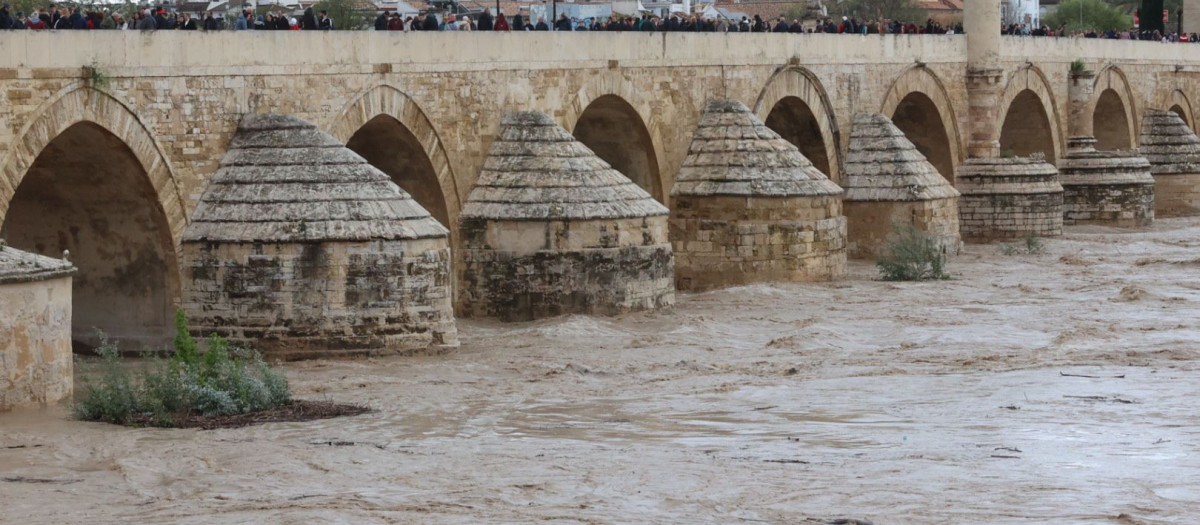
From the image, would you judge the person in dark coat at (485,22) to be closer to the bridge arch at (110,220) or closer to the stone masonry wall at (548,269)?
the stone masonry wall at (548,269)

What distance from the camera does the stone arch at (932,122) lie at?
27611 millimetres

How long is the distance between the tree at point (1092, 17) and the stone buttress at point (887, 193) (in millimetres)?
34715

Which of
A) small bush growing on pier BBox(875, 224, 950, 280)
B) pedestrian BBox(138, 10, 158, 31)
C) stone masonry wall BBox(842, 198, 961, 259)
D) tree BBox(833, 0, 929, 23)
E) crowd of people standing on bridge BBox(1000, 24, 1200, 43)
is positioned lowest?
small bush growing on pier BBox(875, 224, 950, 280)

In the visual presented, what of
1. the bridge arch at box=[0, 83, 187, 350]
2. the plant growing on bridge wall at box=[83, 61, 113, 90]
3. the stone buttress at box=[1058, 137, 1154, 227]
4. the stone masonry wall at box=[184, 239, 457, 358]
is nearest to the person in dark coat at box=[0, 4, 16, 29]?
the plant growing on bridge wall at box=[83, 61, 113, 90]

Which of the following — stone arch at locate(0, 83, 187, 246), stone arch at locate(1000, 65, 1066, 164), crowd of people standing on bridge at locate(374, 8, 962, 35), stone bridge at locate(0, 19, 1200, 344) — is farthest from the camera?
stone arch at locate(1000, 65, 1066, 164)

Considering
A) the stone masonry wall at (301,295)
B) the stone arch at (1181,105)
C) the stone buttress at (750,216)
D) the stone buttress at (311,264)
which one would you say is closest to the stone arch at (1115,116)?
the stone arch at (1181,105)

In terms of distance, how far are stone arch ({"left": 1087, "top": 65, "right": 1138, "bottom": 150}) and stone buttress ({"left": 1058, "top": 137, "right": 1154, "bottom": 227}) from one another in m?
4.96

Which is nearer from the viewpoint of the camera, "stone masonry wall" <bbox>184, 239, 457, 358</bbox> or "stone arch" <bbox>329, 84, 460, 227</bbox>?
"stone masonry wall" <bbox>184, 239, 457, 358</bbox>

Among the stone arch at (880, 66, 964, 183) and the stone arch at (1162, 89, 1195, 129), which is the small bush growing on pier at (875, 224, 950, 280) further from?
the stone arch at (1162, 89, 1195, 129)

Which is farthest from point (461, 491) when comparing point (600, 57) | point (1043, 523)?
point (600, 57)

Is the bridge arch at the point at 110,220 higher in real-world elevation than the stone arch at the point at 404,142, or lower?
lower

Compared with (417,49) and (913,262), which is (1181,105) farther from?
(417,49)

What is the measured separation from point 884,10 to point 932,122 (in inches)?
1138

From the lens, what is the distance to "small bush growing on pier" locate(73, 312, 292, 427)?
1163 centimetres
